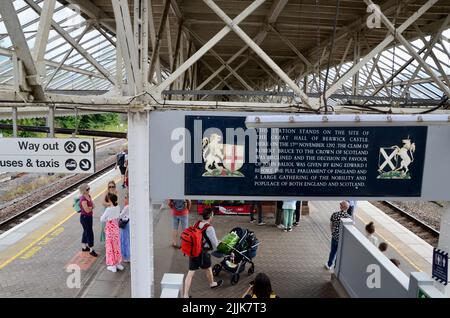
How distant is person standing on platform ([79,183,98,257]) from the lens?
26.2 feet

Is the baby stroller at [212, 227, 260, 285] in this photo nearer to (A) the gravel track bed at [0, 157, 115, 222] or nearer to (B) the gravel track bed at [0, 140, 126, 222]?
(A) the gravel track bed at [0, 157, 115, 222]

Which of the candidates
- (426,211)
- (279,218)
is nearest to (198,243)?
(279,218)

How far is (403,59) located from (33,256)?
11.7 m

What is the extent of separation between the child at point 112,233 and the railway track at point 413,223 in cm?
856

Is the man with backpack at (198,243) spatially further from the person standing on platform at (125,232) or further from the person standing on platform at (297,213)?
the person standing on platform at (297,213)

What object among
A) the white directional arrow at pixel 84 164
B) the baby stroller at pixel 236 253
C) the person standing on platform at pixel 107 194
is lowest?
the baby stroller at pixel 236 253

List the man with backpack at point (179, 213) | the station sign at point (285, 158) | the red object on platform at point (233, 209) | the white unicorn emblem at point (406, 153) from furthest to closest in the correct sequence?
the red object on platform at point (233, 209) < the man with backpack at point (179, 213) < the white unicorn emblem at point (406, 153) < the station sign at point (285, 158)

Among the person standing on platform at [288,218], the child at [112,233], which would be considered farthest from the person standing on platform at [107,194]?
the person standing on platform at [288,218]

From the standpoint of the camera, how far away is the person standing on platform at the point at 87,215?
26.2 feet

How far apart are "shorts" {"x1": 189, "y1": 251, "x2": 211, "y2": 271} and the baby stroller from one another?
0.53 m

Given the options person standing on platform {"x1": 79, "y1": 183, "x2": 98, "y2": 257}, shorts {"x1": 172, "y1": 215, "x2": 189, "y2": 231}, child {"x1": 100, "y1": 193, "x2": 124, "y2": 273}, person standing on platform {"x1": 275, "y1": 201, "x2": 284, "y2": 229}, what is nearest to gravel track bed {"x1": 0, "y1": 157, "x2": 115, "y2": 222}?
person standing on platform {"x1": 79, "y1": 183, "x2": 98, "y2": 257}

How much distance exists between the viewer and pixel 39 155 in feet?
14.8

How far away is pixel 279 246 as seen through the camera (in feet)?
30.6
